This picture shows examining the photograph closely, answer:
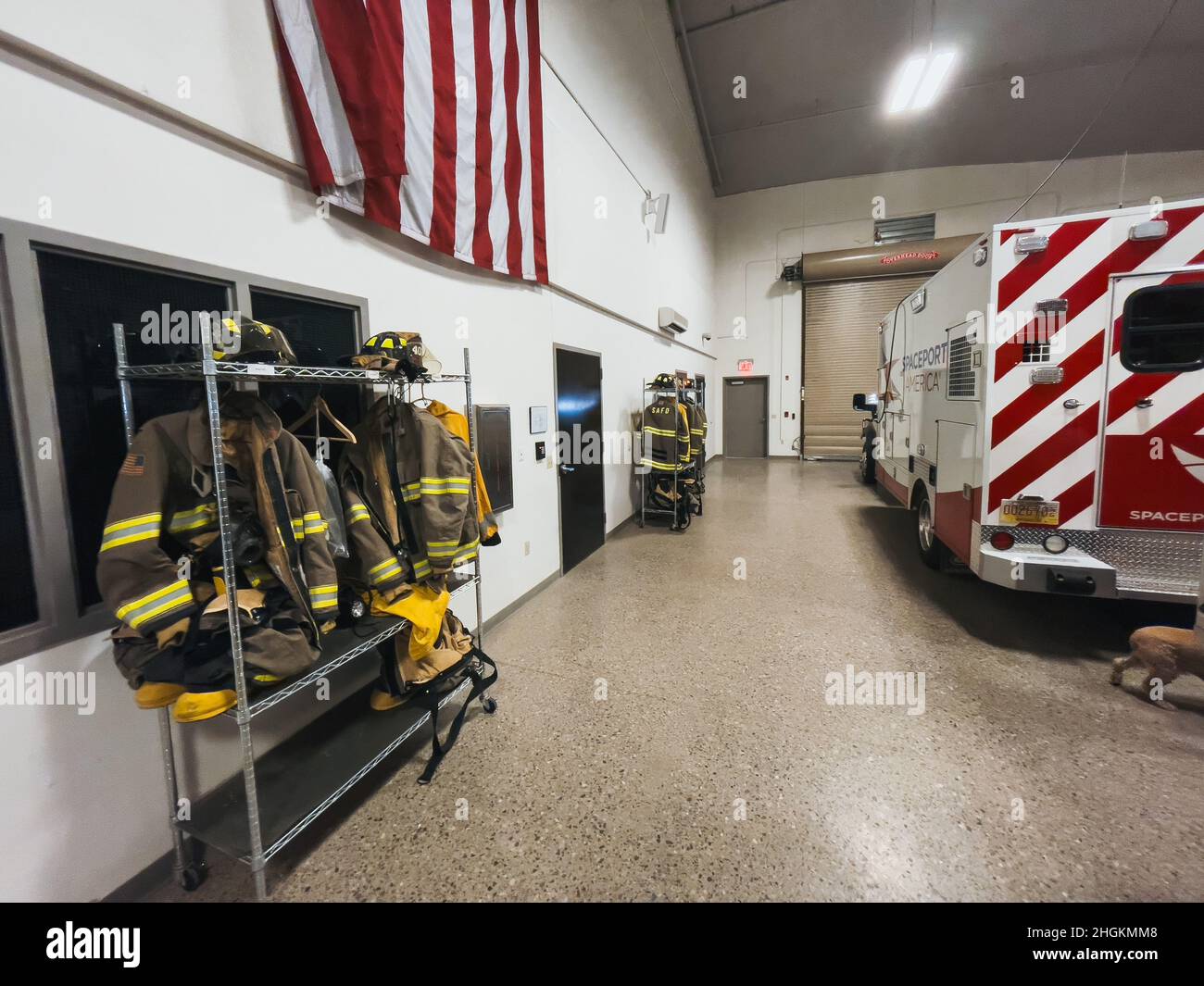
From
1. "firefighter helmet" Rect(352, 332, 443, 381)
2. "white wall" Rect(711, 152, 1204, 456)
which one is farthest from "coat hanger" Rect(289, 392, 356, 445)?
"white wall" Rect(711, 152, 1204, 456)

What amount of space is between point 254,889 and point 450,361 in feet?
8.00

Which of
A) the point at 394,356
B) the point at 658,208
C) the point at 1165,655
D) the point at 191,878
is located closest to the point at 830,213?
the point at 658,208

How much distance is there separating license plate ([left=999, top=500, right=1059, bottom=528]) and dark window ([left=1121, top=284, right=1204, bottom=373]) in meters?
0.76

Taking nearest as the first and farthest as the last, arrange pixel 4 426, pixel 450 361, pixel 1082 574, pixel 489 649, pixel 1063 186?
pixel 4 426 → pixel 1082 574 → pixel 450 361 → pixel 489 649 → pixel 1063 186

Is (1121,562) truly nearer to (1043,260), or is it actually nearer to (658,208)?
(1043,260)

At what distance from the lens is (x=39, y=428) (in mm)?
1365

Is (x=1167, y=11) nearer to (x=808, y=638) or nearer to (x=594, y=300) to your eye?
(x=594, y=300)

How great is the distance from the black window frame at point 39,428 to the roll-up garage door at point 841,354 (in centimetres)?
1205

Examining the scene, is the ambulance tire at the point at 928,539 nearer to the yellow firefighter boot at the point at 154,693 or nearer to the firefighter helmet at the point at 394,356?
the firefighter helmet at the point at 394,356

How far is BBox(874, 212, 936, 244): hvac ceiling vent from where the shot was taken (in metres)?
10.8

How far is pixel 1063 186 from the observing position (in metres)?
10.3

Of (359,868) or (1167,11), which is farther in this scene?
(1167,11)

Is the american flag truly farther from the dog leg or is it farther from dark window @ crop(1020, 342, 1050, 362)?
the dog leg
